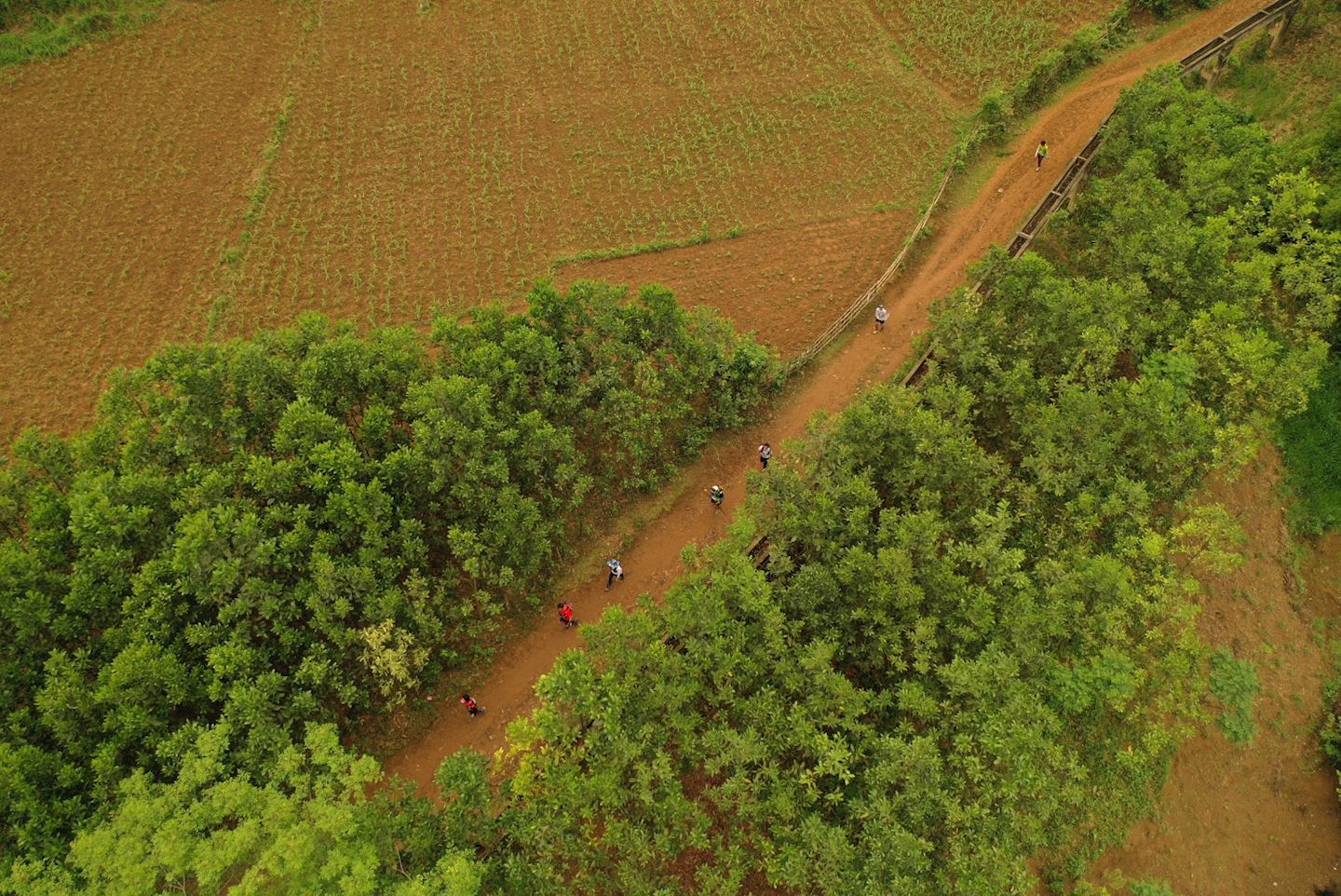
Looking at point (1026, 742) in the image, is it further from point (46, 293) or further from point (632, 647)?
point (46, 293)

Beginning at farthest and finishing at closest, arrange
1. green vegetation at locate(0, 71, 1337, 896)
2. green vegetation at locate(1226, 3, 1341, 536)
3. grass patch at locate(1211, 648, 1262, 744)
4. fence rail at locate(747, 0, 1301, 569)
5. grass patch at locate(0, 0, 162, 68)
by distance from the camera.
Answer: grass patch at locate(0, 0, 162, 68), fence rail at locate(747, 0, 1301, 569), green vegetation at locate(1226, 3, 1341, 536), grass patch at locate(1211, 648, 1262, 744), green vegetation at locate(0, 71, 1337, 896)

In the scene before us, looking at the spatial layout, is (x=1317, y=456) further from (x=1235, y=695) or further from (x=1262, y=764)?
(x=1262, y=764)

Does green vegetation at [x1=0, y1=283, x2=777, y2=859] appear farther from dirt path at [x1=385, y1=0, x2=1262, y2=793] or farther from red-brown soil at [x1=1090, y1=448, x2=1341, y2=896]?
red-brown soil at [x1=1090, y1=448, x2=1341, y2=896]

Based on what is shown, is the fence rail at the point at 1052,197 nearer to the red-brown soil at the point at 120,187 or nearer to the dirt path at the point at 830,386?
the dirt path at the point at 830,386

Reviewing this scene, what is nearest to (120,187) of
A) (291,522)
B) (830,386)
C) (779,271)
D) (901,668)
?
(291,522)


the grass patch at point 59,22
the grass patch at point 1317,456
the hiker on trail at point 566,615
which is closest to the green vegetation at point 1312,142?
the grass patch at point 1317,456

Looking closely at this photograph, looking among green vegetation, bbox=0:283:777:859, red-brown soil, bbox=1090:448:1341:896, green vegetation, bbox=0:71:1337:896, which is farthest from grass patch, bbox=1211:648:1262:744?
green vegetation, bbox=0:283:777:859
